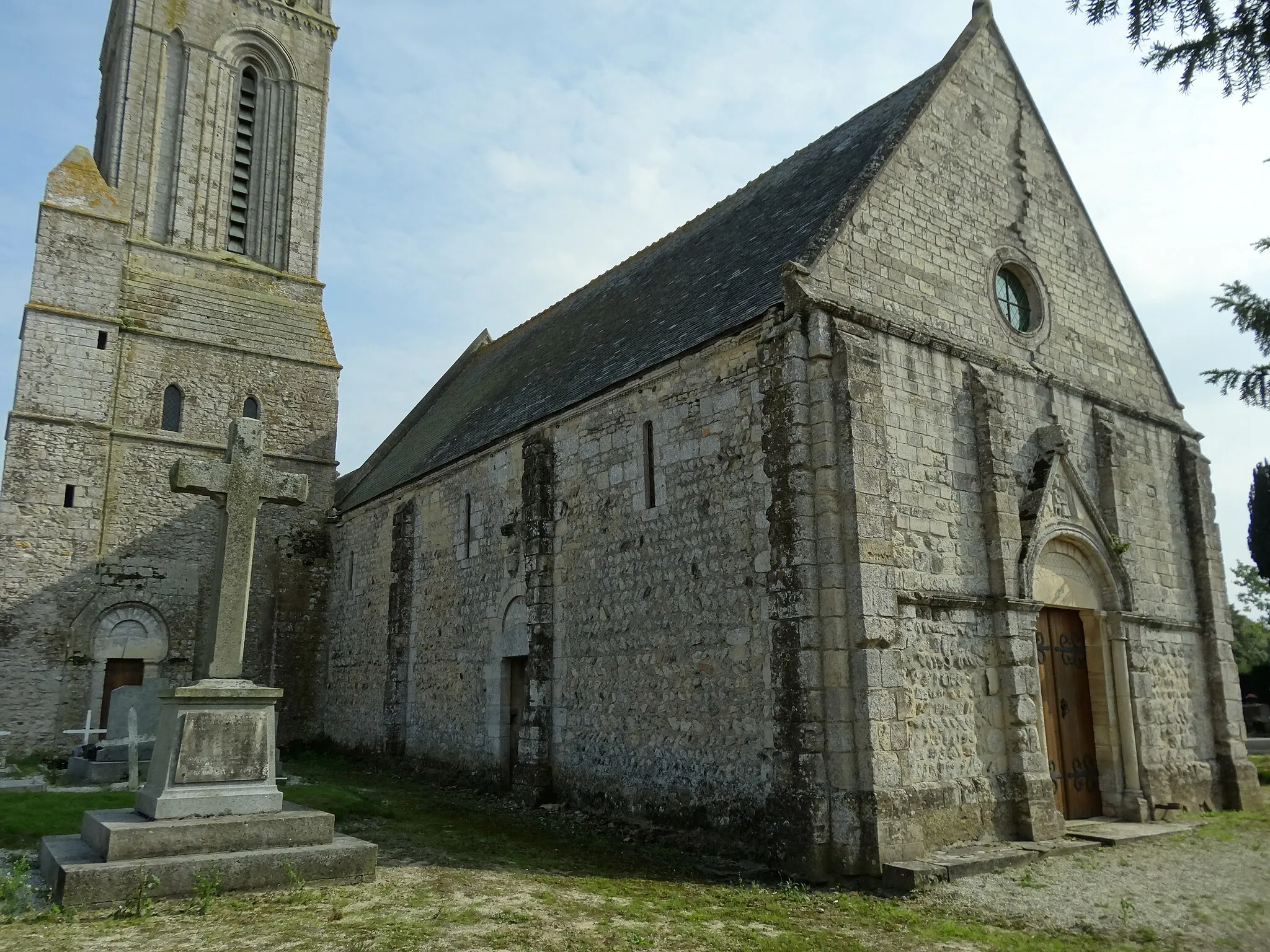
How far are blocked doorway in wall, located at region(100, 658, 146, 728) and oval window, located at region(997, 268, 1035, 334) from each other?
55.3 ft

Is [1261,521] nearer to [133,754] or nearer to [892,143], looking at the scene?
[892,143]

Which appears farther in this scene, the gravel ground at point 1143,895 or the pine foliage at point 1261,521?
the pine foliage at point 1261,521

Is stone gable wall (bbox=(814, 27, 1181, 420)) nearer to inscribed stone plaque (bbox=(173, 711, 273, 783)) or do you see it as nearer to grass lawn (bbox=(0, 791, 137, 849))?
inscribed stone plaque (bbox=(173, 711, 273, 783))

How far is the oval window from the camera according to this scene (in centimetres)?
1229

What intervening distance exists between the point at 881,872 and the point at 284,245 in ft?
66.2

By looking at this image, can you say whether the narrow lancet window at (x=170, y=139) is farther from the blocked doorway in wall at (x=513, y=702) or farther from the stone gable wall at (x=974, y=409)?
the stone gable wall at (x=974, y=409)

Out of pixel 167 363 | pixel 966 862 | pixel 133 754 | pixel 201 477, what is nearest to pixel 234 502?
pixel 201 477

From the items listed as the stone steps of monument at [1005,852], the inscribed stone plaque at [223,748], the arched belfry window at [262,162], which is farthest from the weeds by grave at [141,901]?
the arched belfry window at [262,162]

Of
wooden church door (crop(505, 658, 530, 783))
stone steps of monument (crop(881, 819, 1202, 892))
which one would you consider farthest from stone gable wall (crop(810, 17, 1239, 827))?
wooden church door (crop(505, 658, 530, 783))

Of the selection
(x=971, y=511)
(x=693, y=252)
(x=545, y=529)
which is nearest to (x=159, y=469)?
(x=545, y=529)

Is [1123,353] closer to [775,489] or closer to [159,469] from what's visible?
[775,489]

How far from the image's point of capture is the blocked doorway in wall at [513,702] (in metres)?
13.9

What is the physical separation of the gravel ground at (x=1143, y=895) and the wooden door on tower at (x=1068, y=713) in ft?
4.07

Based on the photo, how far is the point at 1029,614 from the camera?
10.6 m
